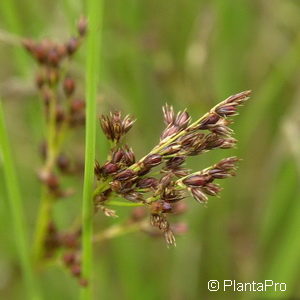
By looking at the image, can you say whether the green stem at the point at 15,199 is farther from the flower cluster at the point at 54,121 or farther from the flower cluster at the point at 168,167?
the flower cluster at the point at 168,167

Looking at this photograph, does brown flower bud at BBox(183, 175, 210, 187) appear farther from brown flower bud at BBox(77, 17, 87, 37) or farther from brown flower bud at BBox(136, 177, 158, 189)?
brown flower bud at BBox(77, 17, 87, 37)

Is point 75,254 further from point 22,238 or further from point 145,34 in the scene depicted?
point 145,34

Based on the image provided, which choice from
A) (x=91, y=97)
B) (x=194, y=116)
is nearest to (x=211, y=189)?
(x=91, y=97)

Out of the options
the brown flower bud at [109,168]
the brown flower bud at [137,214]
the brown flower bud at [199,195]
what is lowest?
the brown flower bud at [137,214]

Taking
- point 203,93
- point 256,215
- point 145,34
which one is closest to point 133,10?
point 145,34

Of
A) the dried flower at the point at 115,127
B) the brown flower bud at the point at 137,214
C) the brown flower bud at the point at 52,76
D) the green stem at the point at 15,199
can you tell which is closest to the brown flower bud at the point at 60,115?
the brown flower bud at the point at 52,76

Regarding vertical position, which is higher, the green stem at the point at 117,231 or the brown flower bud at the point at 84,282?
the green stem at the point at 117,231

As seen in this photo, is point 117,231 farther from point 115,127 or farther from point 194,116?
point 194,116
